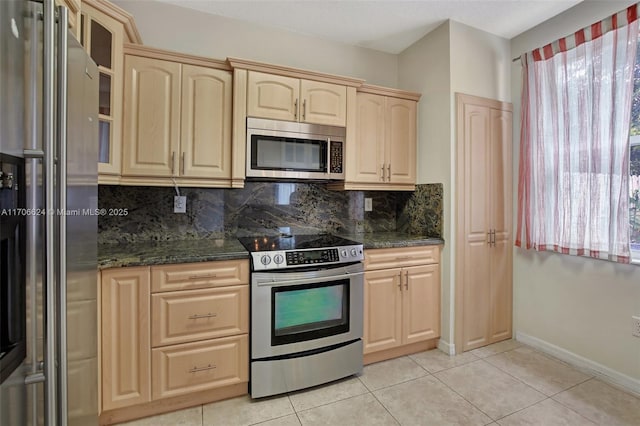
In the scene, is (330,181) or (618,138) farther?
(330,181)

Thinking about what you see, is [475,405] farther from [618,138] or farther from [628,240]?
[618,138]

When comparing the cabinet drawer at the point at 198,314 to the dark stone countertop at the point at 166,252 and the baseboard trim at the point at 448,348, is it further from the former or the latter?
the baseboard trim at the point at 448,348

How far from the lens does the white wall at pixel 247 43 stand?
2.24 meters

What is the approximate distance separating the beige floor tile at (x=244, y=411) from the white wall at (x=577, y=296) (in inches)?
83.6

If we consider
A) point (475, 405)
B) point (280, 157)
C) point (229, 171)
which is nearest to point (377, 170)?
point (280, 157)

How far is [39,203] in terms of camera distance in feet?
2.70

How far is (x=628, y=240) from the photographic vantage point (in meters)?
1.92

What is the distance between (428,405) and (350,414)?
480 millimetres

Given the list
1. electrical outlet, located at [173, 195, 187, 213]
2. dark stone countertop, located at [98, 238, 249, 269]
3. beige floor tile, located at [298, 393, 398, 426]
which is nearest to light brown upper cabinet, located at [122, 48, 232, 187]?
electrical outlet, located at [173, 195, 187, 213]

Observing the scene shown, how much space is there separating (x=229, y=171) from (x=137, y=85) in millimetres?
757

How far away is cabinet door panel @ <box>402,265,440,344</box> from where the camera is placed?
2355 millimetres

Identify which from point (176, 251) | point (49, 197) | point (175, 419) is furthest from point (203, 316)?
point (49, 197)

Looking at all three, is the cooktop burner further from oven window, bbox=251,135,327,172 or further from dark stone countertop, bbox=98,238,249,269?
oven window, bbox=251,135,327,172

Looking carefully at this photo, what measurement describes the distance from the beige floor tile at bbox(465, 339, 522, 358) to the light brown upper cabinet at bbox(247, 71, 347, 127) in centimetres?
212
